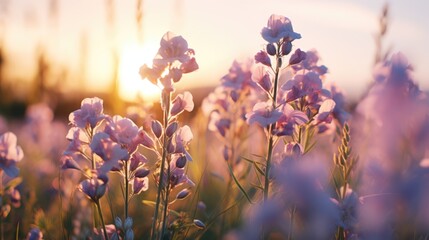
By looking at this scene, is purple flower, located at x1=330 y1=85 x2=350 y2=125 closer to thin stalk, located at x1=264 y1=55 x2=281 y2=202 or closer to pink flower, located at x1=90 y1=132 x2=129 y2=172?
thin stalk, located at x1=264 y1=55 x2=281 y2=202

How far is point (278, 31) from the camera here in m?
2.04

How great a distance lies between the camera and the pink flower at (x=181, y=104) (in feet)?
6.73

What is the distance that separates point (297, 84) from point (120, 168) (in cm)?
72

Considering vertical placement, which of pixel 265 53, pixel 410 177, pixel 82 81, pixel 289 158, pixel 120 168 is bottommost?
pixel 82 81

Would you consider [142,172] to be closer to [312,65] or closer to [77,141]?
[77,141]

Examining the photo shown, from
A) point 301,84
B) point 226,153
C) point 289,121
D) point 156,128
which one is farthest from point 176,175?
point 226,153

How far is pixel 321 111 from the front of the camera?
84.0 inches

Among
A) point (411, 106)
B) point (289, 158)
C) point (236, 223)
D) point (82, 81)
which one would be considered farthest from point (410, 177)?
point (82, 81)

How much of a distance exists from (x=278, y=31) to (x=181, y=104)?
0.45 metres

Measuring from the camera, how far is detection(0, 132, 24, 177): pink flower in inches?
88.7

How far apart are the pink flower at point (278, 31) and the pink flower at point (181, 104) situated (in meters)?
0.36

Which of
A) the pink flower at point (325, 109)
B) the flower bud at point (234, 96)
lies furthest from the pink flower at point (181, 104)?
the flower bud at point (234, 96)

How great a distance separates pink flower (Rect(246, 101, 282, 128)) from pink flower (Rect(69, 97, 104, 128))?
53 cm

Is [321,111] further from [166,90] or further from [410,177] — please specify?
[410,177]
